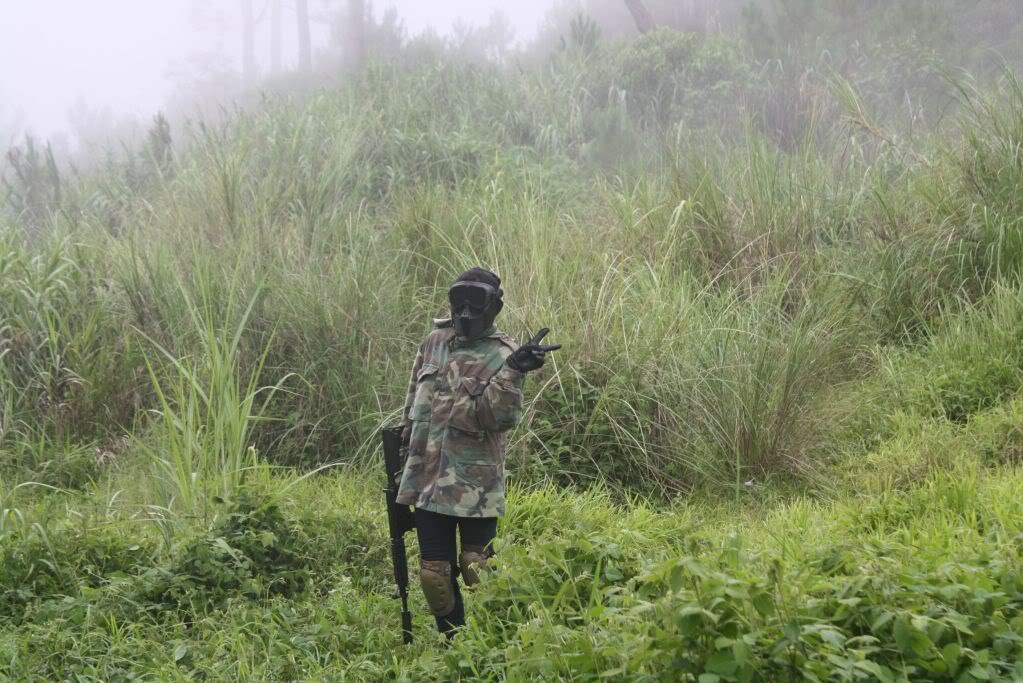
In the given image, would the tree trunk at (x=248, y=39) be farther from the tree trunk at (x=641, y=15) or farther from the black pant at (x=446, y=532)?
the black pant at (x=446, y=532)

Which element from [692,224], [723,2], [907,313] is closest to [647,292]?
[692,224]

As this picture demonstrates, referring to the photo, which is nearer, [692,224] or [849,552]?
Answer: [849,552]

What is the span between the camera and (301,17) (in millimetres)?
27781

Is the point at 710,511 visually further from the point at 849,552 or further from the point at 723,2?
the point at 723,2

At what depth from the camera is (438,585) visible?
429 cm

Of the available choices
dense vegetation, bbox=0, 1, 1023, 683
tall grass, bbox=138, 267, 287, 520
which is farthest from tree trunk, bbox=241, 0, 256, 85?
tall grass, bbox=138, 267, 287, 520

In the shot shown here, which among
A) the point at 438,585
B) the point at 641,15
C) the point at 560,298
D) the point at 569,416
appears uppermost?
the point at 641,15

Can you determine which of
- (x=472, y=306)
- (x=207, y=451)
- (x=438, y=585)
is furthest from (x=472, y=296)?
(x=207, y=451)

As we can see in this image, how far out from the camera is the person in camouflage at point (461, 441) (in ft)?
13.8

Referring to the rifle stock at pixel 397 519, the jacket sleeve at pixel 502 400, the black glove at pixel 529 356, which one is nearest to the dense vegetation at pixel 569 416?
the rifle stock at pixel 397 519

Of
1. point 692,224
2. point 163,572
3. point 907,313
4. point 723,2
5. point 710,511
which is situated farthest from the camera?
point 723,2

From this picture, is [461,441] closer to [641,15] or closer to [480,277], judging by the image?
[480,277]

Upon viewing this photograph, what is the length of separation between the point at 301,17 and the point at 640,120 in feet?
49.1

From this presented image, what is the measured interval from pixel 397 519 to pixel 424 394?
1.89 ft
